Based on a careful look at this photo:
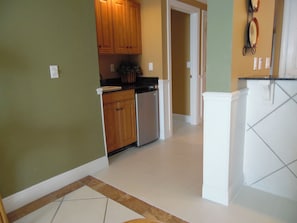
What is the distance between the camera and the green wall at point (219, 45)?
166cm

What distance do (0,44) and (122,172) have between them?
1743 millimetres

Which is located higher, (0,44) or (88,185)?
(0,44)

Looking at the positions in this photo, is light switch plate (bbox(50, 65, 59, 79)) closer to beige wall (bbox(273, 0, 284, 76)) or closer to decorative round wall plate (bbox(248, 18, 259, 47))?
decorative round wall plate (bbox(248, 18, 259, 47))

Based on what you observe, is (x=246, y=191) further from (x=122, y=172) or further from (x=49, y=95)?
(x=49, y=95)

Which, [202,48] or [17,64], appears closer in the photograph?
[17,64]

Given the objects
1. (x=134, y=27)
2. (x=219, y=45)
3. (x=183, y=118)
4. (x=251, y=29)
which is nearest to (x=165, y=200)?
(x=219, y=45)

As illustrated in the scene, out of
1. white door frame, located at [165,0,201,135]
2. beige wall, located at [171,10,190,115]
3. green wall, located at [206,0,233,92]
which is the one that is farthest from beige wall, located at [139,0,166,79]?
green wall, located at [206,0,233,92]

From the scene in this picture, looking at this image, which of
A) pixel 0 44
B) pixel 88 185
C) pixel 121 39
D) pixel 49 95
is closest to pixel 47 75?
pixel 49 95

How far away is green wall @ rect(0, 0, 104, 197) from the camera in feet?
6.03

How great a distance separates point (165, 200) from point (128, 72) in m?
2.14

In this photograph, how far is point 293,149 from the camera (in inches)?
75.0

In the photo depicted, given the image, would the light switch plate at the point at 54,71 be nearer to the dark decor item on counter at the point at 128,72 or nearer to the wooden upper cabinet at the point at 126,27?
the wooden upper cabinet at the point at 126,27

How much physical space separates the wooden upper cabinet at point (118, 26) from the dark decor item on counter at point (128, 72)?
0.78 ft

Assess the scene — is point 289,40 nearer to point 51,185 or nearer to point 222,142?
point 222,142
